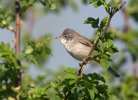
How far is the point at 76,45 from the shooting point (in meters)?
6.68

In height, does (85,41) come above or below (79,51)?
above

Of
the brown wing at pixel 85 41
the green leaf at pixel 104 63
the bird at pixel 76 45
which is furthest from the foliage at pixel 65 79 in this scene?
the brown wing at pixel 85 41

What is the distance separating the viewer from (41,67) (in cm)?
912

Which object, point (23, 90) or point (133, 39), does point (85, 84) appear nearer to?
point (23, 90)

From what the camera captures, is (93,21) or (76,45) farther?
(76,45)

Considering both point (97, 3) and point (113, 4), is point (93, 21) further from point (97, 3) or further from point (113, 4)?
point (113, 4)

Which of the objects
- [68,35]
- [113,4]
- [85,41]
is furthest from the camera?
[68,35]

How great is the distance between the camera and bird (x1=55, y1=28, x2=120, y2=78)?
643cm

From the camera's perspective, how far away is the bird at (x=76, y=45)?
643 cm

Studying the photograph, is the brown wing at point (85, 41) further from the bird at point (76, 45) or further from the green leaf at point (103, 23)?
the green leaf at point (103, 23)

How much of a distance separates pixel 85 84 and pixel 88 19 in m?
0.62

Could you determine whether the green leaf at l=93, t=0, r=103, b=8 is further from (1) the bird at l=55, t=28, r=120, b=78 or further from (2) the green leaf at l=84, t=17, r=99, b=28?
(1) the bird at l=55, t=28, r=120, b=78

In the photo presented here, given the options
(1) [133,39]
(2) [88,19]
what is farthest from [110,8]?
(1) [133,39]

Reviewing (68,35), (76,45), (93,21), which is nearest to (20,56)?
(93,21)
